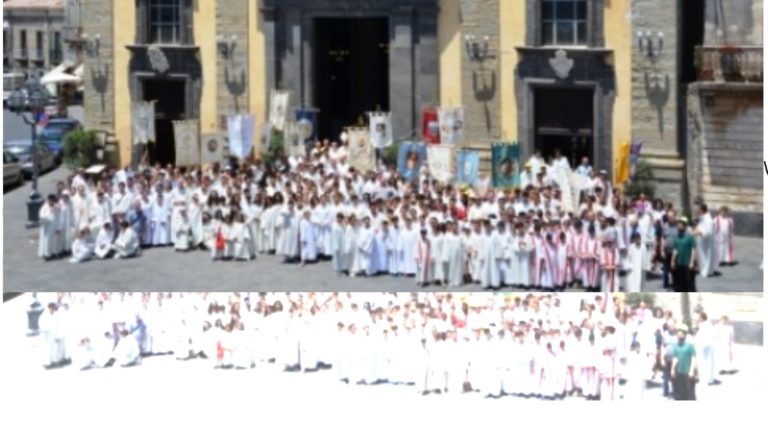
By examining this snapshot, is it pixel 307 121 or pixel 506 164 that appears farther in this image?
pixel 307 121

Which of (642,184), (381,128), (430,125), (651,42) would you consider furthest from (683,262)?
(381,128)

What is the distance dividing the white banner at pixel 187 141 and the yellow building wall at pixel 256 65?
0.36m

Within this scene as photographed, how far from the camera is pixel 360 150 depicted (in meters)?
11.8

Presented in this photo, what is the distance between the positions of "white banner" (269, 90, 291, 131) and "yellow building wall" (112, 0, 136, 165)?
823 millimetres

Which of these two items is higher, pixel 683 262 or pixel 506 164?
pixel 506 164

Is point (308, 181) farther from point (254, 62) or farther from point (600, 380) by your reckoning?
point (600, 380)

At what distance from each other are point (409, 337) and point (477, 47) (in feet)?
5.59

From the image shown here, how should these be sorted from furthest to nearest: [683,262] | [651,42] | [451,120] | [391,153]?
[391,153], [451,120], [683,262], [651,42]

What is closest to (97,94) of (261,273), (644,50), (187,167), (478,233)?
(187,167)

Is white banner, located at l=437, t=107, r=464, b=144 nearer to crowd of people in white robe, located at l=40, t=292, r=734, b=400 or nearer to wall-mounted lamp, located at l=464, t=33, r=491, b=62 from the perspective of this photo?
wall-mounted lamp, located at l=464, t=33, r=491, b=62

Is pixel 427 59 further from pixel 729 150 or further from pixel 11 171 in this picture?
pixel 11 171

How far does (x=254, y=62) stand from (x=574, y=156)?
6.28 feet

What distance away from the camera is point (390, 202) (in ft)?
38.9

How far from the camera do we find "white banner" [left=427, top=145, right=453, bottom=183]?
11.7m
